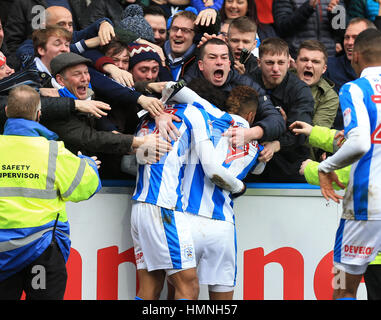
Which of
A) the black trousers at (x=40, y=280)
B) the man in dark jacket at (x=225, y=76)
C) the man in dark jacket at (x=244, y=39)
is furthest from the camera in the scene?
the man in dark jacket at (x=244, y=39)

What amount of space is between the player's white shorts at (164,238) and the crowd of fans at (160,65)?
0.57 meters

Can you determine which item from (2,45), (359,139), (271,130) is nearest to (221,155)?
(271,130)

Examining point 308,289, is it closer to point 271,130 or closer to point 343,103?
point 271,130

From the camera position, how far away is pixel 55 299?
18.5 ft

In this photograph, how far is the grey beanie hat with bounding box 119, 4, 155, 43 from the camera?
7.63 m

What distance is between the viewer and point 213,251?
650cm

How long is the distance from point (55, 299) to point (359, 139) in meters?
2.46

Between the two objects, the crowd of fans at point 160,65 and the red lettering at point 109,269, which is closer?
the crowd of fans at point 160,65

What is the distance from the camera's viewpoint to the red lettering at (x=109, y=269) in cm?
685

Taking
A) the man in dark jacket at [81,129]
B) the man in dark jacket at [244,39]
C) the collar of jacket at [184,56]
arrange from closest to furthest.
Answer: the man in dark jacket at [81,129]
the collar of jacket at [184,56]
the man in dark jacket at [244,39]

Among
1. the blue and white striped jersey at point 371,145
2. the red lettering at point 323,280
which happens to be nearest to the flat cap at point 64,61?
the blue and white striped jersey at point 371,145

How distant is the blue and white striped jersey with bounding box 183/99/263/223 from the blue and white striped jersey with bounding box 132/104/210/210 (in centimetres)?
10

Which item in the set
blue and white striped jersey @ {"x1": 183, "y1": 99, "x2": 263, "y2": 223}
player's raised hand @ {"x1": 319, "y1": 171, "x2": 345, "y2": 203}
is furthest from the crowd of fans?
player's raised hand @ {"x1": 319, "y1": 171, "x2": 345, "y2": 203}

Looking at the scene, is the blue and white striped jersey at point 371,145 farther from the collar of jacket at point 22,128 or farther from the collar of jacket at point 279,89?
the collar of jacket at point 22,128
